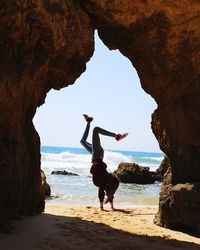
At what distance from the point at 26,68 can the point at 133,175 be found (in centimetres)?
1882

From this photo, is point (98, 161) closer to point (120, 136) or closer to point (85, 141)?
point (85, 141)

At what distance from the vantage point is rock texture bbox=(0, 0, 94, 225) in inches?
266

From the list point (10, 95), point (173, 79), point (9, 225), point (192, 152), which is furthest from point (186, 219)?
point (10, 95)

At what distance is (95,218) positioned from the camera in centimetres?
877

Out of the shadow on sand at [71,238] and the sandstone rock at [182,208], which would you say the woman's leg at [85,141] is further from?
the shadow on sand at [71,238]

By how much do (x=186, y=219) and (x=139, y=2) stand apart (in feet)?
14.1

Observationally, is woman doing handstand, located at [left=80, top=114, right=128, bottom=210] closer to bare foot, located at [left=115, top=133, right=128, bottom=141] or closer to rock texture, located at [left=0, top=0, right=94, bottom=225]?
bare foot, located at [left=115, top=133, right=128, bottom=141]

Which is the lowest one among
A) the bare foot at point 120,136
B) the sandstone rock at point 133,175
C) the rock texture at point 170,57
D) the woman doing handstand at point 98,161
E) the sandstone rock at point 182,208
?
the sandstone rock at point 133,175

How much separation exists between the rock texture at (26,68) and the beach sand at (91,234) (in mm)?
458

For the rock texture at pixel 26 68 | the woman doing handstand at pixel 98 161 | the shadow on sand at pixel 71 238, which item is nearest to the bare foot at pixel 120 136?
the woman doing handstand at pixel 98 161

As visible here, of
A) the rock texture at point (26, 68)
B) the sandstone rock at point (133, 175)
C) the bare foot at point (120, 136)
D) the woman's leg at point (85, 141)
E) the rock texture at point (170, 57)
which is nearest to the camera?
the rock texture at point (26, 68)

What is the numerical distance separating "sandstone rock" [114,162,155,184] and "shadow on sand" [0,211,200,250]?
663 inches

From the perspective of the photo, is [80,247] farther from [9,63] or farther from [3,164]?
[9,63]

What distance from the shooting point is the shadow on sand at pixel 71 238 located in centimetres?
578
